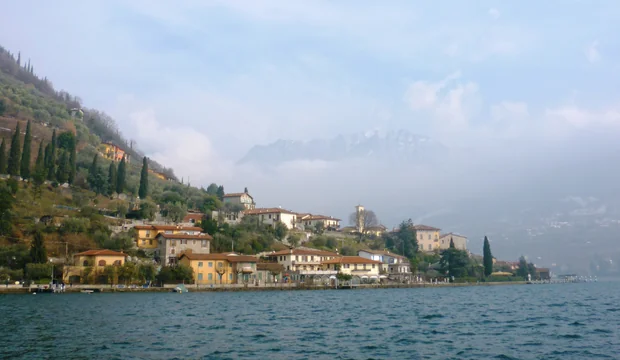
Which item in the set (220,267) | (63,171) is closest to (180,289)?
(220,267)

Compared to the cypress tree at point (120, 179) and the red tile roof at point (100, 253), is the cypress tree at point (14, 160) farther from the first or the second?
the red tile roof at point (100, 253)

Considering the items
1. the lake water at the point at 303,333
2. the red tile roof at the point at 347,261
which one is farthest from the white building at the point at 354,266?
the lake water at the point at 303,333

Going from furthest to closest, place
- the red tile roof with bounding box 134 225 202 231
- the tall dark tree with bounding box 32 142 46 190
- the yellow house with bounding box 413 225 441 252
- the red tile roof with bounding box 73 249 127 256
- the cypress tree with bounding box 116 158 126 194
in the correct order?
1. the yellow house with bounding box 413 225 441 252
2. the cypress tree with bounding box 116 158 126 194
3. the tall dark tree with bounding box 32 142 46 190
4. the red tile roof with bounding box 134 225 202 231
5. the red tile roof with bounding box 73 249 127 256

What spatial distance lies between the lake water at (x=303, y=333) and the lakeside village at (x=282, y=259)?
87.7 ft

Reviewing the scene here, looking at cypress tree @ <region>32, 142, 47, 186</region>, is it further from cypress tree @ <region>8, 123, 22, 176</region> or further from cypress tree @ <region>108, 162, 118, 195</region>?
cypress tree @ <region>108, 162, 118, 195</region>

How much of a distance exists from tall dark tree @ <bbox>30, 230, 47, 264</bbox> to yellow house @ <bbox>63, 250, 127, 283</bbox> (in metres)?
3.13

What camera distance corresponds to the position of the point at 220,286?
73.1 metres

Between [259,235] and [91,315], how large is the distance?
59471 millimetres

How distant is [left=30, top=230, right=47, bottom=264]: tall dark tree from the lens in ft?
207

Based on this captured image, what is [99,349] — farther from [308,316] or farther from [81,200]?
[81,200]

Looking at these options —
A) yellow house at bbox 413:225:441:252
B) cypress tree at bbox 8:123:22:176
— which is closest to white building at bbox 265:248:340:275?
cypress tree at bbox 8:123:22:176

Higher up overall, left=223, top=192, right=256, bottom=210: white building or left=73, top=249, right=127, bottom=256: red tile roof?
left=223, top=192, right=256, bottom=210: white building

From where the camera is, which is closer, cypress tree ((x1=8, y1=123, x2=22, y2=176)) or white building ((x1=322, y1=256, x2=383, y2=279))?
cypress tree ((x1=8, y1=123, x2=22, y2=176))

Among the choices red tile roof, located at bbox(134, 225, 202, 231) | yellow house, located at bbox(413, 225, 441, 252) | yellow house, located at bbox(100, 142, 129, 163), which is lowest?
red tile roof, located at bbox(134, 225, 202, 231)
